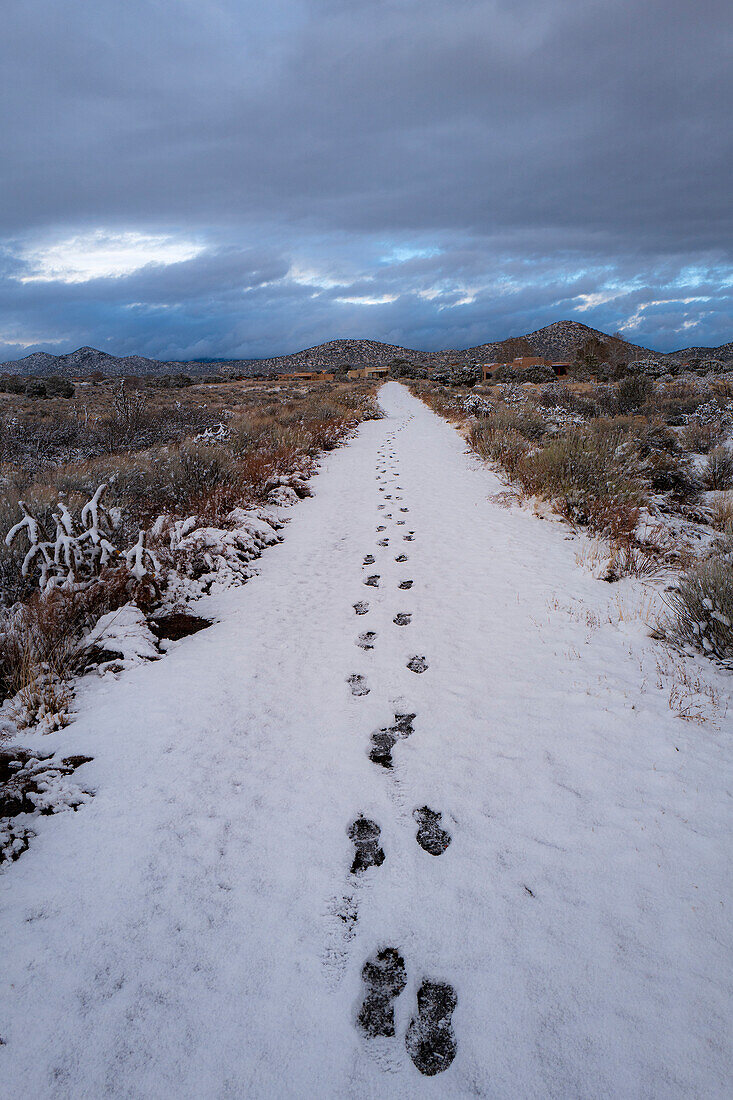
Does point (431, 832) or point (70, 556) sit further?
point (70, 556)

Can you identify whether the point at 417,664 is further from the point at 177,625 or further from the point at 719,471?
the point at 719,471

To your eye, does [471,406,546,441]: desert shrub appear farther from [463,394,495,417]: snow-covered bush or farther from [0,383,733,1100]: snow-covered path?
[0,383,733,1100]: snow-covered path

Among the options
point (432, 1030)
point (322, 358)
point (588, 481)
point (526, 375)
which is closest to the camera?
point (432, 1030)

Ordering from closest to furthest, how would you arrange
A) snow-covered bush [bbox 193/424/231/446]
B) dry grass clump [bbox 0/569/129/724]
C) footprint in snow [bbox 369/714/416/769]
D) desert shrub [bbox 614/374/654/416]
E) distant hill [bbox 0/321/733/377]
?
footprint in snow [bbox 369/714/416/769]
dry grass clump [bbox 0/569/129/724]
snow-covered bush [bbox 193/424/231/446]
desert shrub [bbox 614/374/654/416]
distant hill [bbox 0/321/733/377]

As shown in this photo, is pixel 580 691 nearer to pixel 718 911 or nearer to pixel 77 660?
pixel 718 911

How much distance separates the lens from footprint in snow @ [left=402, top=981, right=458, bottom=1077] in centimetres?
141

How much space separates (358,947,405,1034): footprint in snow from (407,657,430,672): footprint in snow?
1814 millimetres

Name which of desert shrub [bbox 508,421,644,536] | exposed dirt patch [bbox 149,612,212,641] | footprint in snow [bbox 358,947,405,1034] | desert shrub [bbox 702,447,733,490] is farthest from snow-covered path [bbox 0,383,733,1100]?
desert shrub [bbox 702,447,733,490]

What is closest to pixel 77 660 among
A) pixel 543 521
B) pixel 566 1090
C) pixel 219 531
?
pixel 219 531

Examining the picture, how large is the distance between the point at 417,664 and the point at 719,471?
7.44 meters

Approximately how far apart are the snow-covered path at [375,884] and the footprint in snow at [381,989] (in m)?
0.02

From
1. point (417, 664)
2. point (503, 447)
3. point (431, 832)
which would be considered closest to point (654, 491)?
point (503, 447)

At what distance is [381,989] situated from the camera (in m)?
1.60

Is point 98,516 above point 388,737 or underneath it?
above
